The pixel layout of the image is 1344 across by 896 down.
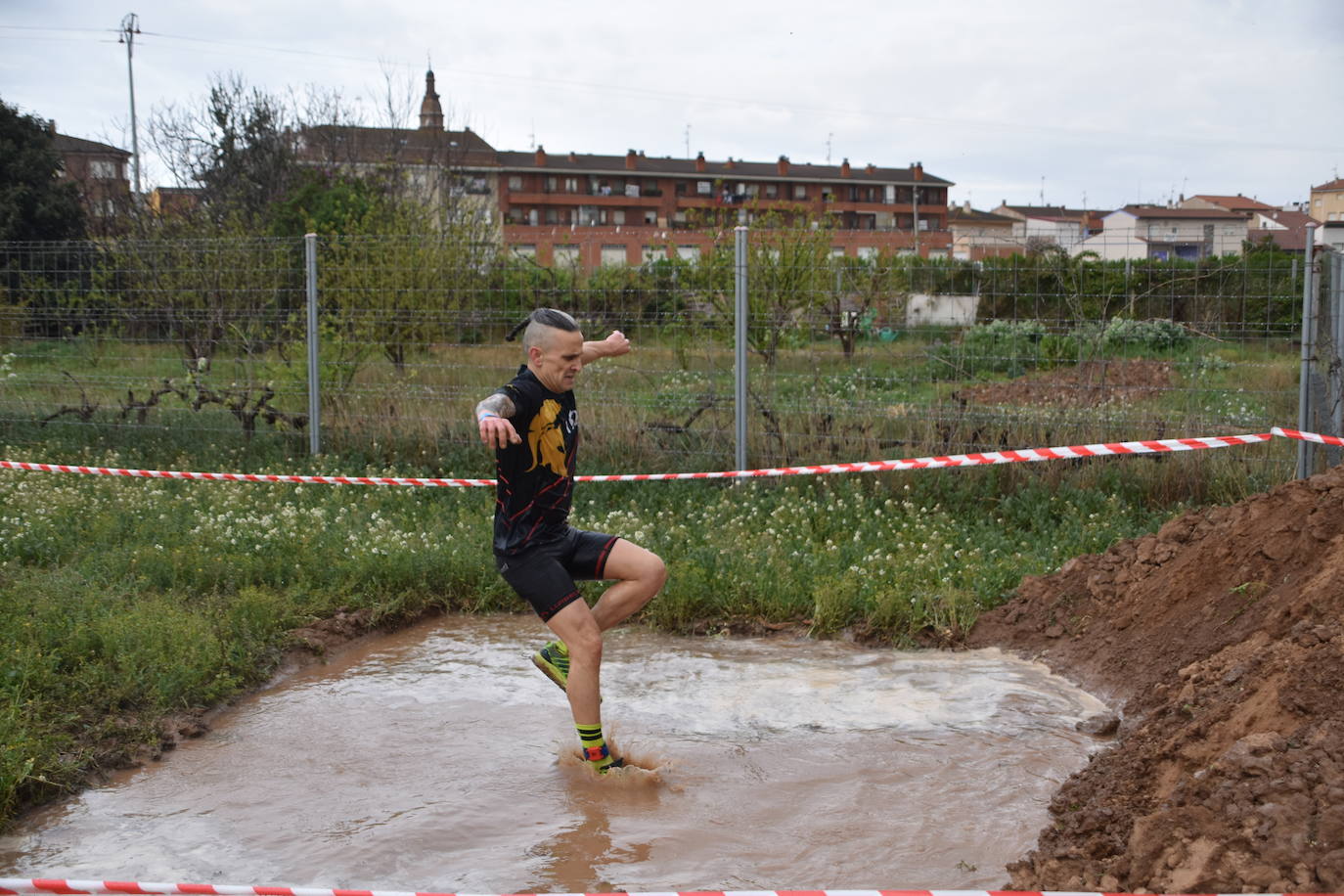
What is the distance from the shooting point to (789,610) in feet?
25.5

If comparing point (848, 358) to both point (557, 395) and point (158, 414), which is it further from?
point (158, 414)

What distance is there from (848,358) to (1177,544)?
4.19 m

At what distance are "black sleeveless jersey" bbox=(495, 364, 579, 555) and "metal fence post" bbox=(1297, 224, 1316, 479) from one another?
6410mm

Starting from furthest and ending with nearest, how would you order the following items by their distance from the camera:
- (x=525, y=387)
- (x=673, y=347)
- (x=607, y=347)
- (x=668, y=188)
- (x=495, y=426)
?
1. (x=668, y=188)
2. (x=673, y=347)
3. (x=607, y=347)
4. (x=525, y=387)
5. (x=495, y=426)

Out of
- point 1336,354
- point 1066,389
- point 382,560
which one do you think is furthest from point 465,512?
point 1336,354

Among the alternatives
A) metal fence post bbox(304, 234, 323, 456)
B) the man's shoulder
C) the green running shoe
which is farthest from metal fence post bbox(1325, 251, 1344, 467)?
metal fence post bbox(304, 234, 323, 456)

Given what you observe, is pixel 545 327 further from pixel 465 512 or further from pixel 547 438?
pixel 465 512

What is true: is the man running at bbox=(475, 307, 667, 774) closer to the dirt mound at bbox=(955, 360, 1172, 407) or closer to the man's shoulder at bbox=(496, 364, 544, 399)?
the man's shoulder at bbox=(496, 364, 544, 399)

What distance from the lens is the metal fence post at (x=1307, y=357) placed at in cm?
923

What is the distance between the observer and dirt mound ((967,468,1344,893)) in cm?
366

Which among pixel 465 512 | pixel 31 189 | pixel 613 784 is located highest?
pixel 31 189

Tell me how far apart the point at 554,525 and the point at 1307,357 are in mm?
6669

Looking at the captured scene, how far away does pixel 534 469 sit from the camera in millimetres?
5332

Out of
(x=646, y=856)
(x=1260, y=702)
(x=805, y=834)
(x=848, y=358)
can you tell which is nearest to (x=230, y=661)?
(x=646, y=856)
